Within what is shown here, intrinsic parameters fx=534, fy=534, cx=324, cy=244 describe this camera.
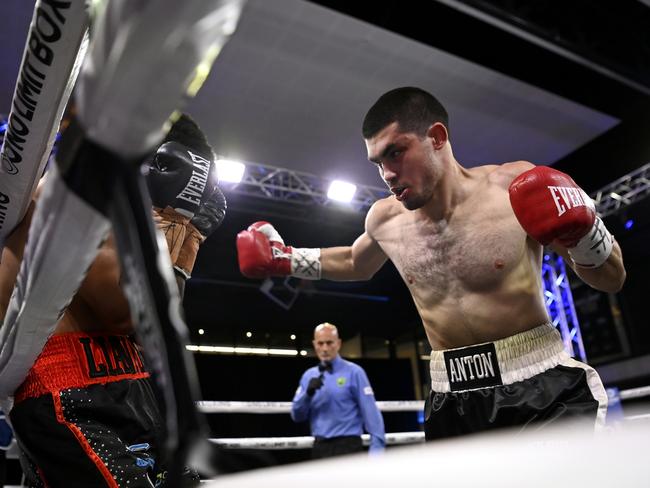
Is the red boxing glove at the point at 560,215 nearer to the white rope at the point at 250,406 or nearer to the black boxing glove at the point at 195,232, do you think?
the black boxing glove at the point at 195,232

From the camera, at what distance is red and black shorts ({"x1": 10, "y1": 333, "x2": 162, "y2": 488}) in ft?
3.21

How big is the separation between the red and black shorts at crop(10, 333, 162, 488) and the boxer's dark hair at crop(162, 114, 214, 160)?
482 mm

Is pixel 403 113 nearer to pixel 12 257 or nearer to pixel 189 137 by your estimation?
pixel 189 137

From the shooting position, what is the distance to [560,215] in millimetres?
1378

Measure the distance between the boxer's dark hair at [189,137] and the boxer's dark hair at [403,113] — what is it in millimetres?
699

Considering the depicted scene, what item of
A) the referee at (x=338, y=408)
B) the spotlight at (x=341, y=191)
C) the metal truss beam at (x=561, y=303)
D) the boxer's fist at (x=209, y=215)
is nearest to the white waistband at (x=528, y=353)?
the boxer's fist at (x=209, y=215)

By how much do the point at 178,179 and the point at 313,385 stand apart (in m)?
3.25

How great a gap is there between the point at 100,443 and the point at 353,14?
3780mm

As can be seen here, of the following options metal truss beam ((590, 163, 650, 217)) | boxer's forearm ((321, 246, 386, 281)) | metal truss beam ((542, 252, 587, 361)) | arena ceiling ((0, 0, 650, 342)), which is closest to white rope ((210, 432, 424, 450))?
boxer's forearm ((321, 246, 386, 281))

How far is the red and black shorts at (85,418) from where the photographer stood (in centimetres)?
98

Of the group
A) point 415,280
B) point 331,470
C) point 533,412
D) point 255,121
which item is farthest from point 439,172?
point 255,121

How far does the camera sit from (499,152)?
6285mm

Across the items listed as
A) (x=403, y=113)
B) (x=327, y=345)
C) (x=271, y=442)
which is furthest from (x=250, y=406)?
(x=403, y=113)

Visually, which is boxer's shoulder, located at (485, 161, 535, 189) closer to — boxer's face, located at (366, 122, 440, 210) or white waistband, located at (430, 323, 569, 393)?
boxer's face, located at (366, 122, 440, 210)
